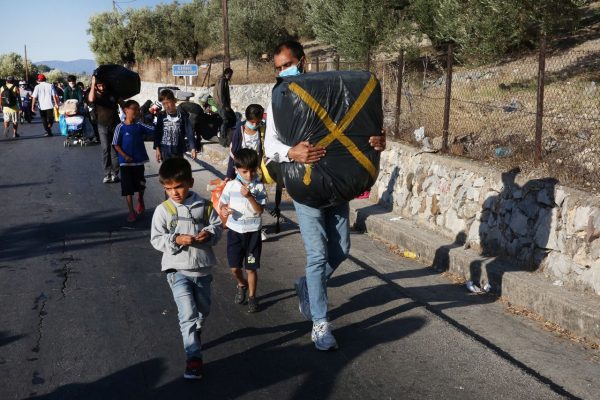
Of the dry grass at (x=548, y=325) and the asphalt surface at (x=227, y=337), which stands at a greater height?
the asphalt surface at (x=227, y=337)

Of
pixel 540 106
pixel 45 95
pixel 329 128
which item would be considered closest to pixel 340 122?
pixel 329 128

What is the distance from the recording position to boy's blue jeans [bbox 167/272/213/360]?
429 cm

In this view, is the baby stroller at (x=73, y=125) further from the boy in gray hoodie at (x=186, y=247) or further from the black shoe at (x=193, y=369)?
the black shoe at (x=193, y=369)

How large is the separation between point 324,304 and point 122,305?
2011mm

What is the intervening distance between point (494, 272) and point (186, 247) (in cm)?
319

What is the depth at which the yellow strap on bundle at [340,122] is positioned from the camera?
14.3ft

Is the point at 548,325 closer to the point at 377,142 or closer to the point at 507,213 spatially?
the point at 507,213

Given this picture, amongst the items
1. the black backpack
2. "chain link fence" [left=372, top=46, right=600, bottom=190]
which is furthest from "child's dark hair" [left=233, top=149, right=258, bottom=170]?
the black backpack

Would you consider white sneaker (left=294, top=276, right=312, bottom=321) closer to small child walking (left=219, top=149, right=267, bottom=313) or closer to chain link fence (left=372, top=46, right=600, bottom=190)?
small child walking (left=219, top=149, right=267, bottom=313)

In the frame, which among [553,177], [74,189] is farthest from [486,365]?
[74,189]

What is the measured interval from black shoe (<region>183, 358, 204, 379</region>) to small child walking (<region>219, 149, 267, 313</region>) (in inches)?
51.7

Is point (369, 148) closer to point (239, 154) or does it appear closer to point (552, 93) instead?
point (239, 154)

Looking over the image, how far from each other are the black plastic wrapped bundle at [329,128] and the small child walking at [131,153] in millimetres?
5221

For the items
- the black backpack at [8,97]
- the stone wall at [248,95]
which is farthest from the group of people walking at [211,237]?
the stone wall at [248,95]
